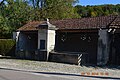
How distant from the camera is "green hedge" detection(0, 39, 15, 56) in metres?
34.1

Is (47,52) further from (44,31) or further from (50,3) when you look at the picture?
(50,3)

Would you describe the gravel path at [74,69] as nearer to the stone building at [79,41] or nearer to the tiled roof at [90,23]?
the stone building at [79,41]

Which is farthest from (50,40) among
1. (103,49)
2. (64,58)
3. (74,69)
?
(74,69)

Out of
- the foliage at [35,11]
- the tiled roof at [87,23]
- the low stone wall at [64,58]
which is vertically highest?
the foliage at [35,11]

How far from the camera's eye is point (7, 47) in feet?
113

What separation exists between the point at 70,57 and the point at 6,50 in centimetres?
1203

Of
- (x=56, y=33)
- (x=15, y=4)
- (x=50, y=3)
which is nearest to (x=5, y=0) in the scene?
(x=15, y=4)

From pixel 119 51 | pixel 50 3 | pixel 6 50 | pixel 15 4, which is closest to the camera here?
pixel 119 51

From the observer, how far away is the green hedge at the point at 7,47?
34.1m

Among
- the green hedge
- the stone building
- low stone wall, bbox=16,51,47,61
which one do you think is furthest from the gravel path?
the green hedge

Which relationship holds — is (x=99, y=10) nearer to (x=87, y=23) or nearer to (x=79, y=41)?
(x=87, y=23)

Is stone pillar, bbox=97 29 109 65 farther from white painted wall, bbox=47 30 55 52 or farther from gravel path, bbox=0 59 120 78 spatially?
white painted wall, bbox=47 30 55 52

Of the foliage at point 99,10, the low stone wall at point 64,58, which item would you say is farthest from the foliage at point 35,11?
the low stone wall at point 64,58

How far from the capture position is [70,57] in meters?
24.8
